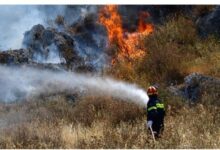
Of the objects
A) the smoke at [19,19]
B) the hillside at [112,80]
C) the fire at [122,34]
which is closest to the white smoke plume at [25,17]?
the smoke at [19,19]

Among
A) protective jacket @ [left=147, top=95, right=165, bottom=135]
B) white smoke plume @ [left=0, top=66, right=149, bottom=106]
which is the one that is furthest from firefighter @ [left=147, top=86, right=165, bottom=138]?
white smoke plume @ [left=0, top=66, right=149, bottom=106]

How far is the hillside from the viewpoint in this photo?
41.2ft

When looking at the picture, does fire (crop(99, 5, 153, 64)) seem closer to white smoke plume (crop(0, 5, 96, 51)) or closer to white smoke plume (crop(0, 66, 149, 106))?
white smoke plume (crop(0, 5, 96, 51))

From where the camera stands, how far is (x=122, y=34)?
23.3 m

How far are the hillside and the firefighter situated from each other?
24 centimetres

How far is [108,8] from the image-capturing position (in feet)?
80.5

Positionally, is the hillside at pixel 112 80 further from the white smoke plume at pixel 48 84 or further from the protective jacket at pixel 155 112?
the protective jacket at pixel 155 112

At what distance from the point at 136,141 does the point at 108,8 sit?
1353 cm

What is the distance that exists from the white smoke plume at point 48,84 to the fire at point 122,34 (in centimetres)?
208

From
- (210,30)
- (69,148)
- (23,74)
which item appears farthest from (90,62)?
(69,148)

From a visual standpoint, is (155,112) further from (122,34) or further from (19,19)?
(19,19)

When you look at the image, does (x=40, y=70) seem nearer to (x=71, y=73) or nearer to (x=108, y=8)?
(x=71, y=73)

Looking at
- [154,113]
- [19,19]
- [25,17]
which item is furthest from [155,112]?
[19,19]

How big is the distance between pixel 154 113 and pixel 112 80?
7.47 meters
